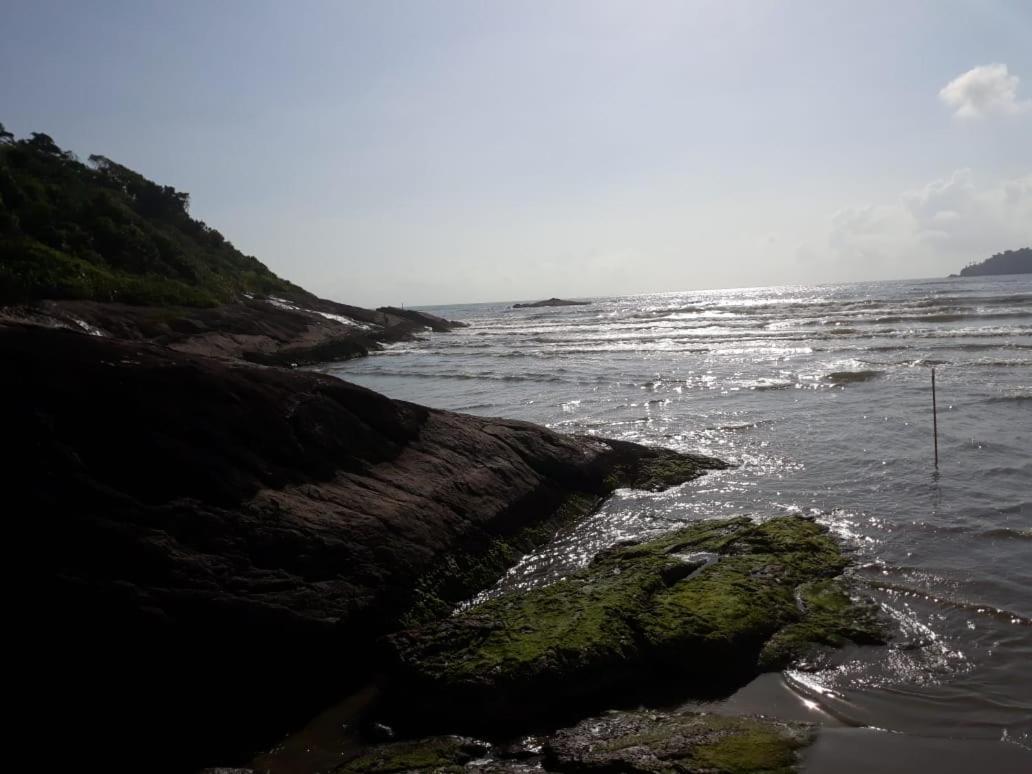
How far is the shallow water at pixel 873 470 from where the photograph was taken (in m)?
5.16

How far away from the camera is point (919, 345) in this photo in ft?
93.0

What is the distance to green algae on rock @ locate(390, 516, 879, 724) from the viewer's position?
4883 mm

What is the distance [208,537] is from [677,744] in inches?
155

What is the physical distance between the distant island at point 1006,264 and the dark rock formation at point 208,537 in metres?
193

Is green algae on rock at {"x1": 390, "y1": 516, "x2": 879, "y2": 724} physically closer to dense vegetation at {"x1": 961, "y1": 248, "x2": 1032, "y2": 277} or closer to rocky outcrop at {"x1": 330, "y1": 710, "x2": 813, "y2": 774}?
rocky outcrop at {"x1": 330, "y1": 710, "x2": 813, "y2": 774}

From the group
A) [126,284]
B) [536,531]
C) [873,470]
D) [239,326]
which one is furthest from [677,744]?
[126,284]

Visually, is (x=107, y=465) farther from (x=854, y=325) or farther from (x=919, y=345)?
(x=854, y=325)

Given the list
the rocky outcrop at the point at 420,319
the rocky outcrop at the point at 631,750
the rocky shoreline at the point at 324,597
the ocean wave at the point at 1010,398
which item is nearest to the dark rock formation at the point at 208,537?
the rocky shoreline at the point at 324,597

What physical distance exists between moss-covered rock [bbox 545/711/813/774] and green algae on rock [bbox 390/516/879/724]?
391 millimetres

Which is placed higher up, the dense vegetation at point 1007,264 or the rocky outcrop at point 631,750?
the dense vegetation at point 1007,264

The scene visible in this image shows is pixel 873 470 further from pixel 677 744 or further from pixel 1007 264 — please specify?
pixel 1007 264

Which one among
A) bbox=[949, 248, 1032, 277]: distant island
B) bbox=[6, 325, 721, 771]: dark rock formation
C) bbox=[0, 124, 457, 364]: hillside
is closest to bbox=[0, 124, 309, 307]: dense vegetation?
bbox=[0, 124, 457, 364]: hillside

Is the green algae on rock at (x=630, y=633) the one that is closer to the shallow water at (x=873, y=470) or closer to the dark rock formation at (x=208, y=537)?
the shallow water at (x=873, y=470)

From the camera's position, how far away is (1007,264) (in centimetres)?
16700
